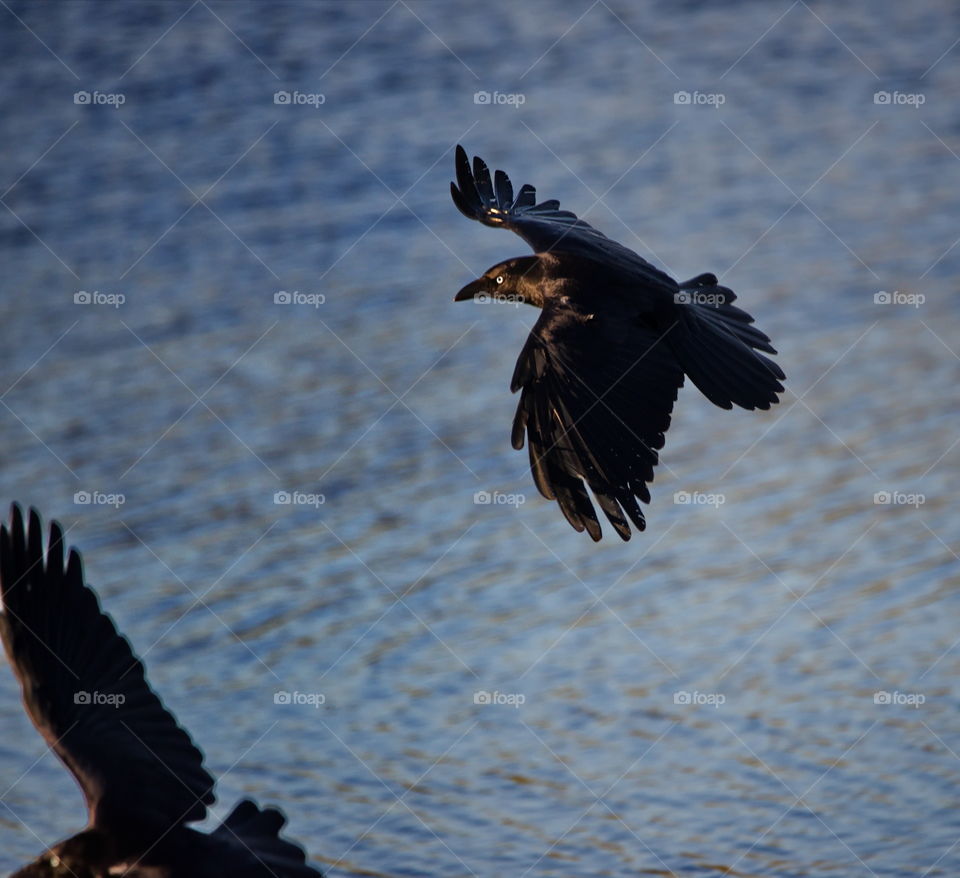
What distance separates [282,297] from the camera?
458 inches

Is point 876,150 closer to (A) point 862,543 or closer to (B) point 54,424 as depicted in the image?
(A) point 862,543

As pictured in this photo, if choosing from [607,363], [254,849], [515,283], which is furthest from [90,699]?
[515,283]

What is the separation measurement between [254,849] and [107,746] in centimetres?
60

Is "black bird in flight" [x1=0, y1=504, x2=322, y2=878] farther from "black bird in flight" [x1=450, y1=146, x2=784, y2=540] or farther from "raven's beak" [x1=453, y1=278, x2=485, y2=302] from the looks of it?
"raven's beak" [x1=453, y1=278, x2=485, y2=302]

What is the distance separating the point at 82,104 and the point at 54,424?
3.66 m

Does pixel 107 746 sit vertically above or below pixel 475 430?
below

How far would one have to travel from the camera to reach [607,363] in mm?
6824

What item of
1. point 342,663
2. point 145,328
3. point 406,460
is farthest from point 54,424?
point 342,663

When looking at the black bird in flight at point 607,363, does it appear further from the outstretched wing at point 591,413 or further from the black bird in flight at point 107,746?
the black bird in flight at point 107,746

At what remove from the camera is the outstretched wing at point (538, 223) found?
7.15 metres

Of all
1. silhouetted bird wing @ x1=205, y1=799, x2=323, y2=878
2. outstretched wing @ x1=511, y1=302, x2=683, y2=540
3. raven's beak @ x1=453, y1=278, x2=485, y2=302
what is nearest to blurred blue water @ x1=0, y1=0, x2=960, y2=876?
silhouetted bird wing @ x1=205, y1=799, x2=323, y2=878

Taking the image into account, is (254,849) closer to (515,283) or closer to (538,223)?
(515,283)

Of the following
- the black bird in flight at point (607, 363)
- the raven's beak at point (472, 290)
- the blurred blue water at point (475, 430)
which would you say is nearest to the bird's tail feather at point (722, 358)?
the black bird in flight at point (607, 363)

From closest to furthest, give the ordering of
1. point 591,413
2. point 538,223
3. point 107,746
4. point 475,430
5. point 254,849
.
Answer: point 254,849 → point 107,746 → point 591,413 → point 538,223 → point 475,430
